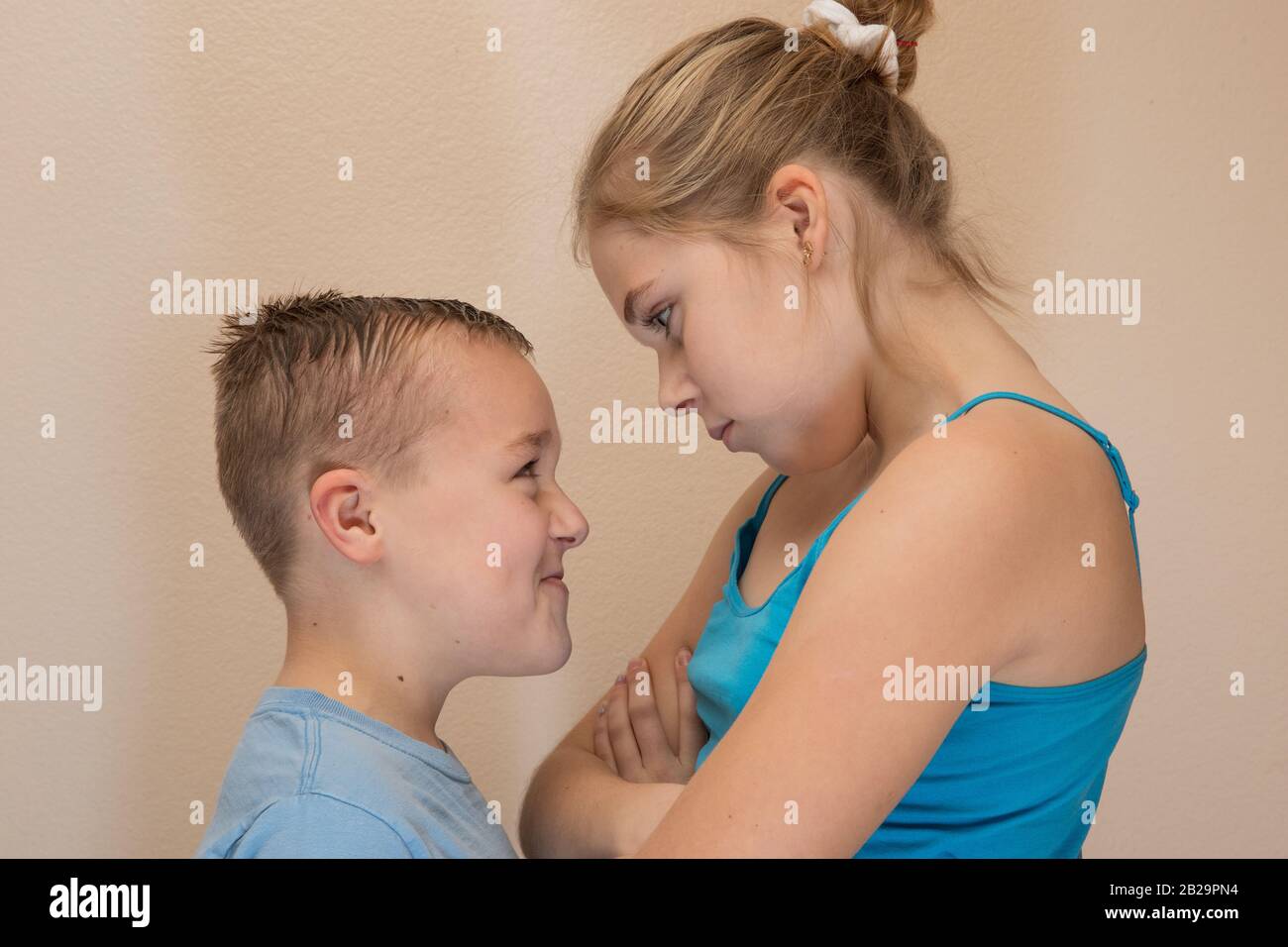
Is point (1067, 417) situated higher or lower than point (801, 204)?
lower

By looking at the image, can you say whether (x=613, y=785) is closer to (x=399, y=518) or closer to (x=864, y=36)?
(x=399, y=518)

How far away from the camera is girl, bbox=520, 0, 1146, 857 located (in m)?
0.86

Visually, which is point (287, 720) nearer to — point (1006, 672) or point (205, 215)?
point (1006, 672)

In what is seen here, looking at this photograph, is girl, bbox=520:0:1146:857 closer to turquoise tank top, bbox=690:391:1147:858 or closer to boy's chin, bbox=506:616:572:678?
turquoise tank top, bbox=690:391:1147:858

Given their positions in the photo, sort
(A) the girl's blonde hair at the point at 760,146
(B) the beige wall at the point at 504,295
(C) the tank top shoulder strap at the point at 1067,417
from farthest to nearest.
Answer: (B) the beige wall at the point at 504,295, (A) the girl's blonde hair at the point at 760,146, (C) the tank top shoulder strap at the point at 1067,417

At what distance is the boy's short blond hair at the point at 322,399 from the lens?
111 centimetres

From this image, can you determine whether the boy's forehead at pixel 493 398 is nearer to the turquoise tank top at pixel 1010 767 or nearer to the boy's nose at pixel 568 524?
the boy's nose at pixel 568 524

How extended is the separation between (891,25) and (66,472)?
1.16 metres

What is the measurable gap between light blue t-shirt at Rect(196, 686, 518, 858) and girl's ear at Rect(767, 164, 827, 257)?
0.53 meters

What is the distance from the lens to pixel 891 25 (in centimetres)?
121

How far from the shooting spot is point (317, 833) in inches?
36.6

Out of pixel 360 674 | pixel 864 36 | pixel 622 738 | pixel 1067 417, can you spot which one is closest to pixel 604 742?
pixel 622 738

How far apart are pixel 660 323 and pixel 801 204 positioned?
167 millimetres

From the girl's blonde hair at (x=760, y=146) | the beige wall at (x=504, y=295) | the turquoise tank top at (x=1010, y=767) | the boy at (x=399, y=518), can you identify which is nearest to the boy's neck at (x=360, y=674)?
the boy at (x=399, y=518)
